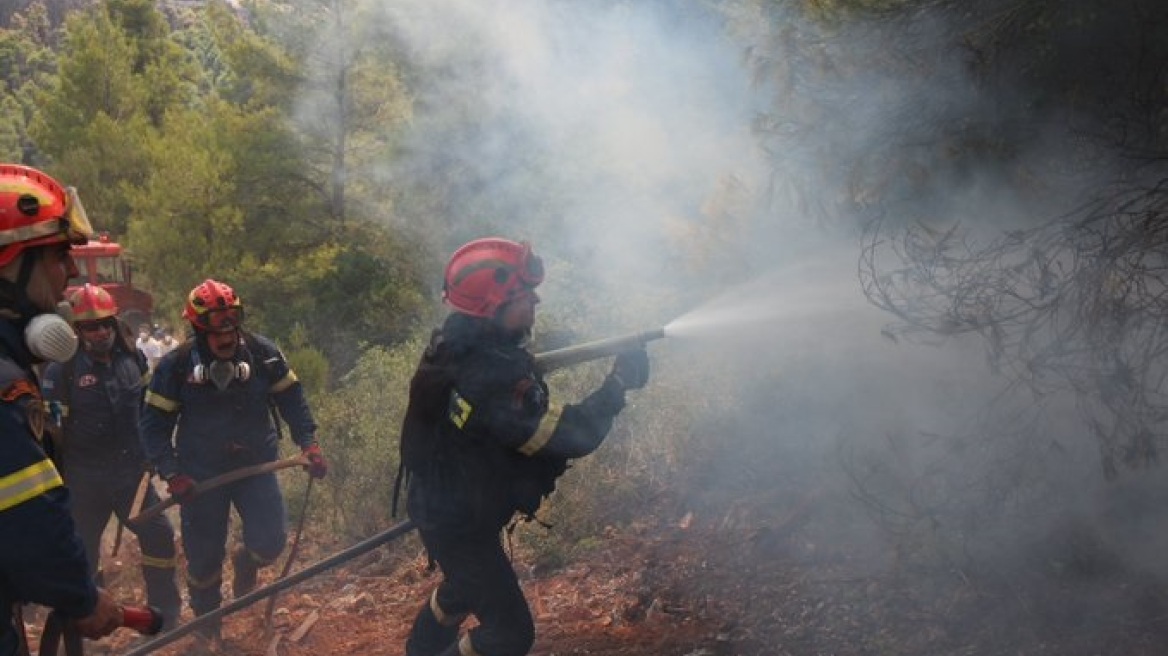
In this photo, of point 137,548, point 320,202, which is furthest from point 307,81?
point 137,548

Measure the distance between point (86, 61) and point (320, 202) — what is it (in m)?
12.4

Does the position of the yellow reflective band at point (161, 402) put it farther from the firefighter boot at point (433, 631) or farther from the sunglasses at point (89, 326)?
the firefighter boot at point (433, 631)

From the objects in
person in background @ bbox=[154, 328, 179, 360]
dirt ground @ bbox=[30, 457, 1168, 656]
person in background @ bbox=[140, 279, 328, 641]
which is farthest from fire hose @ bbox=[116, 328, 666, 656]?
person in background @ bbox=[154, 328, 179, 360]

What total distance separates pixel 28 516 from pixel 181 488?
2755 millimetres

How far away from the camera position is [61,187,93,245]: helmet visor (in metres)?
2.83

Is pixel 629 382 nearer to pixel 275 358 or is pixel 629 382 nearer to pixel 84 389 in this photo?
pixel 275 358

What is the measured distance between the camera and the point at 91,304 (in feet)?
17.6

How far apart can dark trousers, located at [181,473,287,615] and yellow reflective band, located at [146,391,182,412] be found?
0.54 m

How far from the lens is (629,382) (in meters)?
3.86

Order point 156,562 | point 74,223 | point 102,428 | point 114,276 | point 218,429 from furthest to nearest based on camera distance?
1. point 114,276
2. point 156,562
3. point 102,428
4. point 218,429
5. point 74,223

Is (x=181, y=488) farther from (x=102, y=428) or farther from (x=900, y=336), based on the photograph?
(x=900, y=336)

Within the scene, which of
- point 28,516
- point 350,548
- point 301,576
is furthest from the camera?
point 350,548

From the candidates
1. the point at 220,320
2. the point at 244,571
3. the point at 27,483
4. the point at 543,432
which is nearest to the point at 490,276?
the point at 543,432

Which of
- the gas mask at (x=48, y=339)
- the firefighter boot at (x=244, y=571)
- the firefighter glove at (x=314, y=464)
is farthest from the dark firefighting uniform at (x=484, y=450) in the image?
the firefighter boot at (x=244, y=571)
